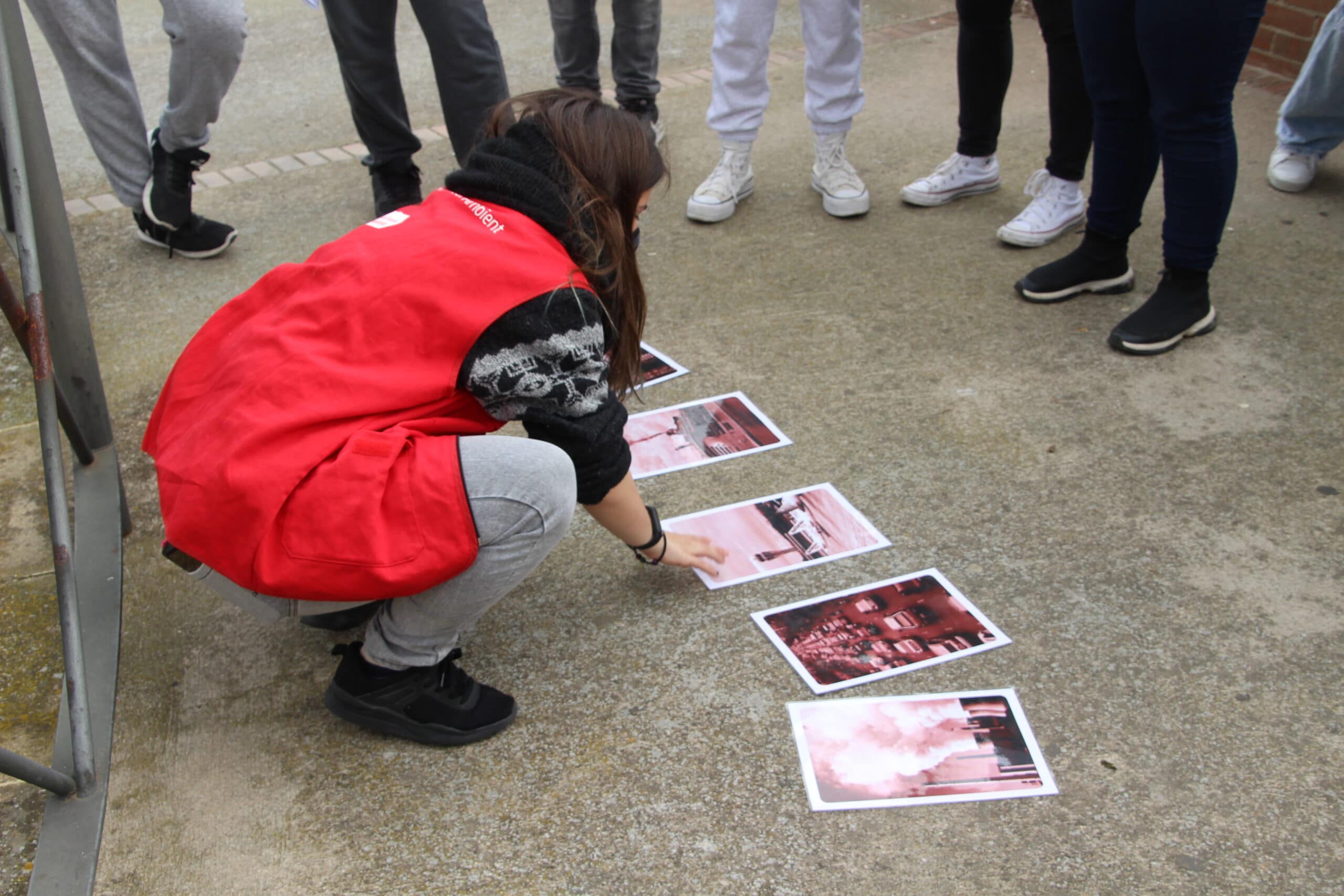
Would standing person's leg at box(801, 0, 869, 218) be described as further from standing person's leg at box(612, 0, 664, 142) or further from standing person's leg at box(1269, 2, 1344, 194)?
standing person's leg at box(1269, 2, 1344, 194)

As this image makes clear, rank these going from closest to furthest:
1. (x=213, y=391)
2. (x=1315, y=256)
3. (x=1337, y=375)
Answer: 1. (x=213, y=391)
2. (x=1337, y=375)
3. (x=1315, y=256)

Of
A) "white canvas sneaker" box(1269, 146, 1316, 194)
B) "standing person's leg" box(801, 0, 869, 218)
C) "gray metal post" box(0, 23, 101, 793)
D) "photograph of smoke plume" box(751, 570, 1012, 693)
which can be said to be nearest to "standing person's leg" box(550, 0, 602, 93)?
"standing person's leg" box(801, 0, 869, 218)

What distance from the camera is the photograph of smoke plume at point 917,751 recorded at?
1.67m

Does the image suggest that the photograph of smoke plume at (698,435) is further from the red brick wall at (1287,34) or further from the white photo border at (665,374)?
the red brick wall at (1287,34)

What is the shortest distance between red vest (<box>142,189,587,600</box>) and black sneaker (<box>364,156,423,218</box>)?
2114mm

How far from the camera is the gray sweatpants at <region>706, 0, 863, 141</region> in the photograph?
3447mm

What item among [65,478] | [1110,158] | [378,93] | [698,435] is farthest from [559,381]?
[378,93]

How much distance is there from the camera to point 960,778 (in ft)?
5.54

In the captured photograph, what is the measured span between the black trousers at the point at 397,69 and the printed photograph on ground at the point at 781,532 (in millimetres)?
1516

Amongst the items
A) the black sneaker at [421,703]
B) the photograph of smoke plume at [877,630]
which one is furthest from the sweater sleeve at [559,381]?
the photograph of smoke plume at [877,630]

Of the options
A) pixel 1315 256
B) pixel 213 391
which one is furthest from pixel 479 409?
pixel 1315 256

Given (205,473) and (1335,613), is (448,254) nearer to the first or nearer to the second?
(205,473)

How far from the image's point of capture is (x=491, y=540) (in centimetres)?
162

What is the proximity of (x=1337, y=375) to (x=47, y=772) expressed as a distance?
2773mm
